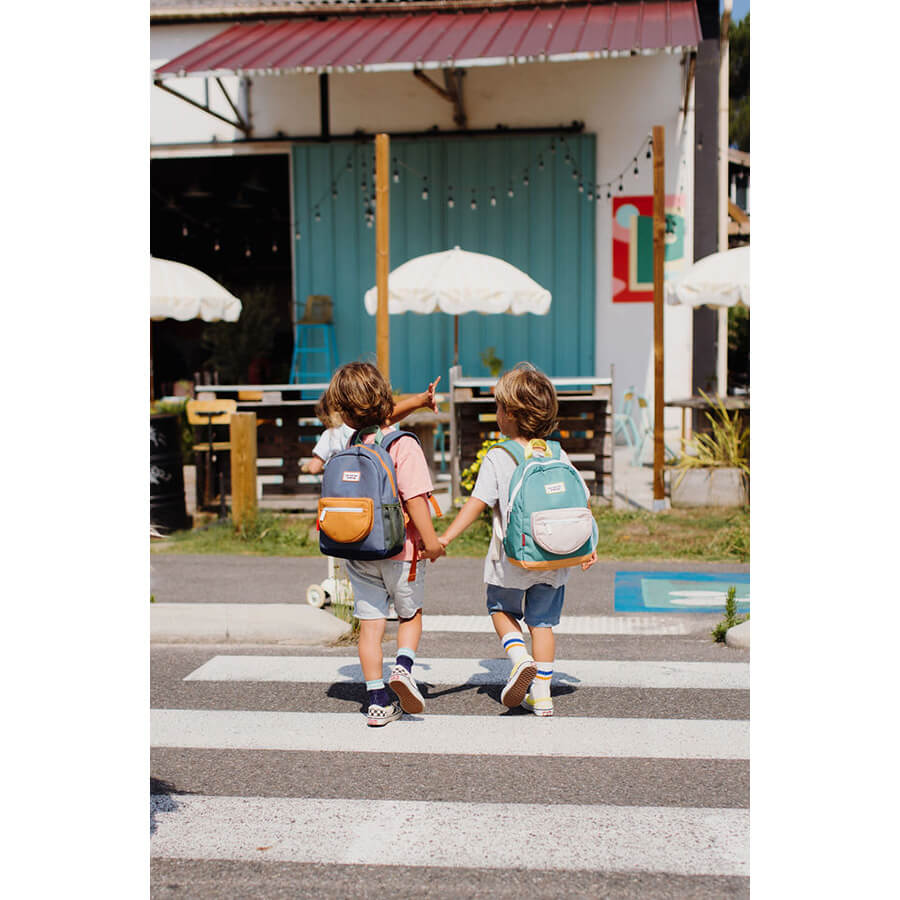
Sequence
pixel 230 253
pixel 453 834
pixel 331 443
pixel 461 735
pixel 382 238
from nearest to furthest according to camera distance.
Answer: pixel 453 834 → pixel 461 735 → pixel 331 443 → pixel 382 238 → pixel 230 253

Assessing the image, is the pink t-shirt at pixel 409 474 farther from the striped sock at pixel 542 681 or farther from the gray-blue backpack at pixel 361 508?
the striped sock at pixel 542 681

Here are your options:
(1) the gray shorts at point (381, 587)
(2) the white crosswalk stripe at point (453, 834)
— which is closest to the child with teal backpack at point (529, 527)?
(1) the gray shorts at point (381, 587)

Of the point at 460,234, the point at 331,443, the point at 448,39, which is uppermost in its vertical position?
the point at 448,39

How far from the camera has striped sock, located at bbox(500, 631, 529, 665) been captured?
5.12 metres

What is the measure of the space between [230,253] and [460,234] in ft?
18.0

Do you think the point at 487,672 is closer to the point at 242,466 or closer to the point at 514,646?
the point at 514,646

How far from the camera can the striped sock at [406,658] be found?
5098mm

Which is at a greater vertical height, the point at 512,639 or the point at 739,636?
the point at 512,639

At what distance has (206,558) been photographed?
9.63m

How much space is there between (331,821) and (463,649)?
2.64 metres

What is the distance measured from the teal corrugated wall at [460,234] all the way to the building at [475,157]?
3cm

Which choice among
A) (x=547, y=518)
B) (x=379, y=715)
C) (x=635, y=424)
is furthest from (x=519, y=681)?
(x=635, y=424)

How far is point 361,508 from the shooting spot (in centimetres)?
492

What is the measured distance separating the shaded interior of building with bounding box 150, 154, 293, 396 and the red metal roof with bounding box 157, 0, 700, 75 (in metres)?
2.31
